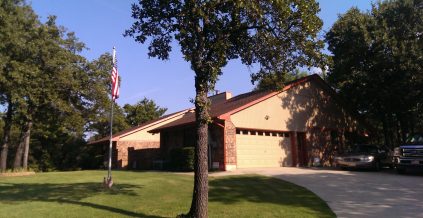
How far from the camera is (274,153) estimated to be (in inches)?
959

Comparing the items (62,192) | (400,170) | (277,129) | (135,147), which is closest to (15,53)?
(135,147)

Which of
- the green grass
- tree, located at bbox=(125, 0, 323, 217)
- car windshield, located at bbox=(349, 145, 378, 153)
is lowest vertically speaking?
the green grass

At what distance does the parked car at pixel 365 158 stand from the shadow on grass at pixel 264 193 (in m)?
6.67

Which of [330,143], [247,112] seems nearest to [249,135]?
[247,112]

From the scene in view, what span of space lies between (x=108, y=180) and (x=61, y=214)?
4.31 meters

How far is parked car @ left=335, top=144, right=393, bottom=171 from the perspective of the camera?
20875 millimetres

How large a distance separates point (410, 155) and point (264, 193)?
9.45 meters


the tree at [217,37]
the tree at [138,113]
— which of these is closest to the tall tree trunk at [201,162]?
the tree at [217,37]

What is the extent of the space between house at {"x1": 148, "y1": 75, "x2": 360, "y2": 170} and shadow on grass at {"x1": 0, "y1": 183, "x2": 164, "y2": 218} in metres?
7.55

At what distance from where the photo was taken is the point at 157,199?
1225 centimetres

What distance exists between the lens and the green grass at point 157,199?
34.1 feet

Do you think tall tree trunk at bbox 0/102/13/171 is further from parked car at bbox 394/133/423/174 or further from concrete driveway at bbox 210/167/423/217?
parked car at bbox 394/133/423/174

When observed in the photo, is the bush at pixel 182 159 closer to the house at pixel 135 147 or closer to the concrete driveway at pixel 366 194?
the concrete driveway at pixel 366 194

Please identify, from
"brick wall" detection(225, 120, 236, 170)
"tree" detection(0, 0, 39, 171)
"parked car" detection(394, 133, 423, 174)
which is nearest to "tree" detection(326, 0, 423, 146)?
"parked car" detection(394, 133, 423, 174)
